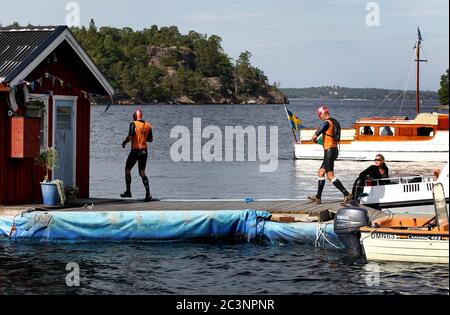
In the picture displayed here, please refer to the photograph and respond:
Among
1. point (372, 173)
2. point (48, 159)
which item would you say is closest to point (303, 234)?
point (372, 173)

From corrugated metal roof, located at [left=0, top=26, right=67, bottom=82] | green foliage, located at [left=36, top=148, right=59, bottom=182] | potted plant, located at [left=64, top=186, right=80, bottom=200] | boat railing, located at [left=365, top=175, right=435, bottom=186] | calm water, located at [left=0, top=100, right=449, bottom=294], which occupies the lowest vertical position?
calm water, located at [left=0, top=100, right=449, bottom=294]

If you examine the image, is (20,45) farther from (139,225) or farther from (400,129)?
(400,129)

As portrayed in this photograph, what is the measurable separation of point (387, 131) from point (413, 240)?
36.3m

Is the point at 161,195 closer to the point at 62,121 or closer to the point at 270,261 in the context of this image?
the point at 62,121

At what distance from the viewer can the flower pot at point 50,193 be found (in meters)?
20.2

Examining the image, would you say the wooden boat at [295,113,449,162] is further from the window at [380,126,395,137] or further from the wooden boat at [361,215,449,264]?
the wooden boat at [361,215,449,264]

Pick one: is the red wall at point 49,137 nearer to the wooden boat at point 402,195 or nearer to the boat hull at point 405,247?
the wooden boat at point 402,195

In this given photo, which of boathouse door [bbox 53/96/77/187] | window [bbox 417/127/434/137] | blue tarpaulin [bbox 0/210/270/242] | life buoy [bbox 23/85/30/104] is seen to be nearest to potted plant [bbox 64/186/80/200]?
boathouse door [bbox 53/96/77/187]

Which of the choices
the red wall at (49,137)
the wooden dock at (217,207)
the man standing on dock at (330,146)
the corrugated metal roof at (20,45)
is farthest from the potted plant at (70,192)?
the man standing on dock at (330,146)

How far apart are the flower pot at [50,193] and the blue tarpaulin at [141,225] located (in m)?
0.70

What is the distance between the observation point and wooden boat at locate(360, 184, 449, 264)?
673 inches

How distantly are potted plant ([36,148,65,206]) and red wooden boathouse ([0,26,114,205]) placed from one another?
244mm
